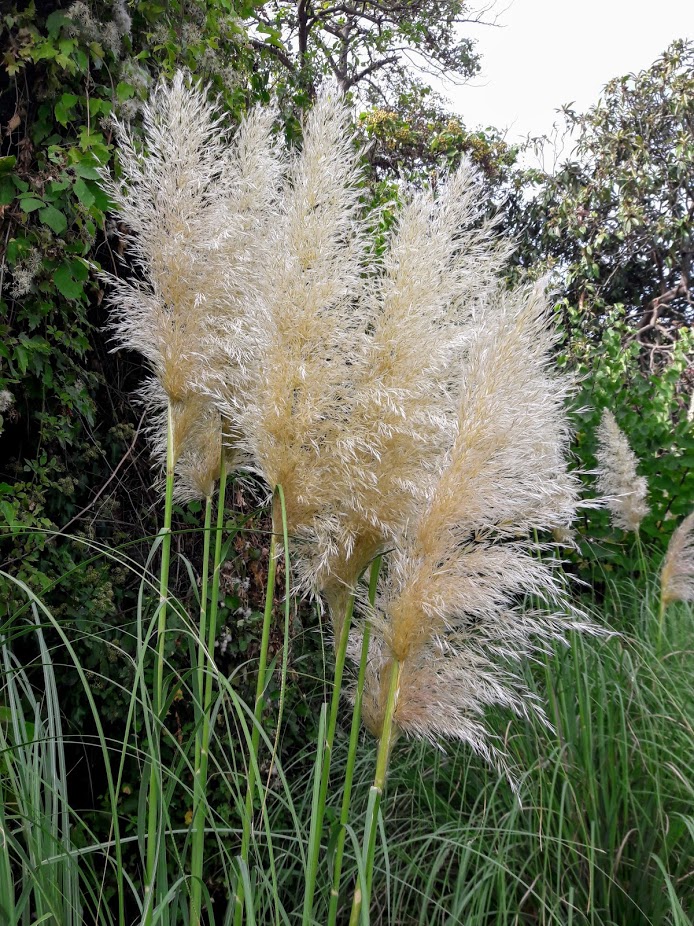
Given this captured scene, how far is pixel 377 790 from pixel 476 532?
1.74 ft

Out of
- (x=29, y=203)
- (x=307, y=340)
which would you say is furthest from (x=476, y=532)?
(x=29, y=203)

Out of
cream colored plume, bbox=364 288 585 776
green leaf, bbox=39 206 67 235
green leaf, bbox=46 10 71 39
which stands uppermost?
green leaf, bbox=46 10 71 39

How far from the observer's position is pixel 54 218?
7.66 feet

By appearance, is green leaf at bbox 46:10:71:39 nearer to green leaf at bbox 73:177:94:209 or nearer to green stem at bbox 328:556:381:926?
green leaf at bbox 73:177:94:209

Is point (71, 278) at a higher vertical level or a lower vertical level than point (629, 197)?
lower

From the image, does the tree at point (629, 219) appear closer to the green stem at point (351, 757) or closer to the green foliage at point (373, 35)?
the green foliage at point (373, 35)

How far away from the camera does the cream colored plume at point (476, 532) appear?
1450 mm

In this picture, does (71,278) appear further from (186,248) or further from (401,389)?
(401,389)

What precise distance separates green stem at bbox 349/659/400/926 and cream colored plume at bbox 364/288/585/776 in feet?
0.06

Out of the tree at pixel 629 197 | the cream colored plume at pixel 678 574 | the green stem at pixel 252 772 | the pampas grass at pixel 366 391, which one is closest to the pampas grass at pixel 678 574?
the cream colored plume at pixel 678 574

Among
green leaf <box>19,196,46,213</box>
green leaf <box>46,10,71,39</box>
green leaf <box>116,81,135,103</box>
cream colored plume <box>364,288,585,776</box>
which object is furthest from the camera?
green leaf <box>116,81,135,103</box>

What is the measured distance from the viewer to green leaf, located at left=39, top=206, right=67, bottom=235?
233 centimetres

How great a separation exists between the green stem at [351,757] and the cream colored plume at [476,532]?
0.04 meters

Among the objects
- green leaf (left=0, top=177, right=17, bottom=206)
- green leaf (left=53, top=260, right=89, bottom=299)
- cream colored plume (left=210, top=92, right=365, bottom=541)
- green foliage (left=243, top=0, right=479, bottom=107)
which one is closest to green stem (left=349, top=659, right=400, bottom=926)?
cream colored plume (left=210, top=92, right=365, bottom=541)
